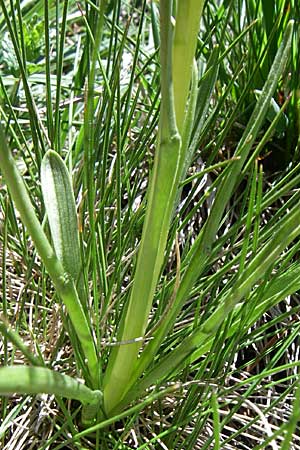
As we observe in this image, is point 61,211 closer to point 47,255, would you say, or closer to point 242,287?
point 47,255

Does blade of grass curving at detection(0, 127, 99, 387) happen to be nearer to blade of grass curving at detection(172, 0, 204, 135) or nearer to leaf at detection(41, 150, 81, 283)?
leaf at detection(41, 150, 81, 283)

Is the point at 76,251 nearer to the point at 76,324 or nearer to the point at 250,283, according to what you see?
the point at 76,324

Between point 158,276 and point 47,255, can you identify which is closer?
point 47,255

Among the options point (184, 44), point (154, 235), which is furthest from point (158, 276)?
point (184, 44)

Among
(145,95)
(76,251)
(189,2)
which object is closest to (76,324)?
(76,251)

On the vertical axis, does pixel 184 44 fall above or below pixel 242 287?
above

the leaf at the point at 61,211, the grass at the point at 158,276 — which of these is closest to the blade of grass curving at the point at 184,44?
the grass at the point at 158,276

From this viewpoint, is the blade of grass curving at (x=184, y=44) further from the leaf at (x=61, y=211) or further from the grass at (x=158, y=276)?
the leaf at (x=61, y=211)
